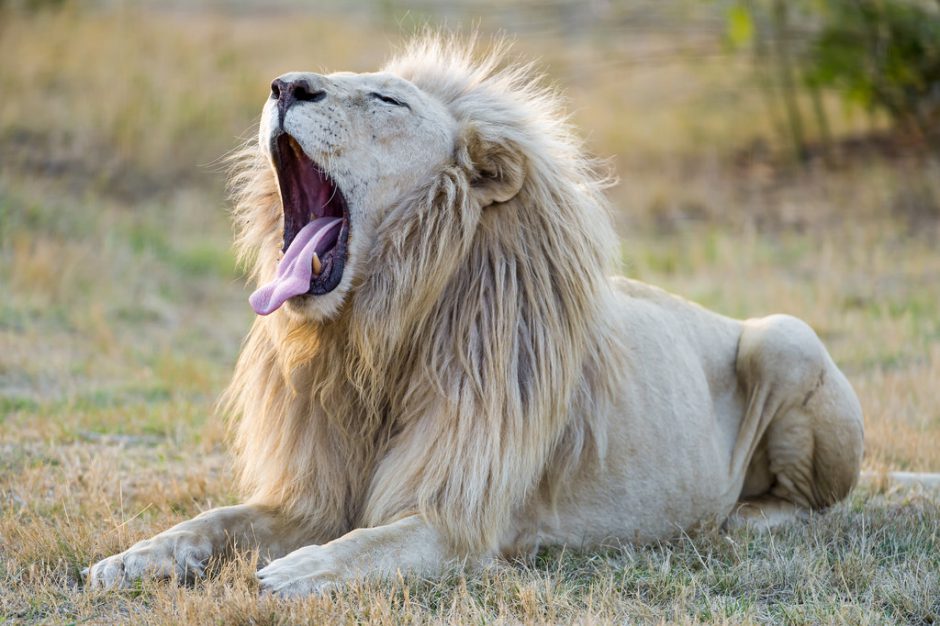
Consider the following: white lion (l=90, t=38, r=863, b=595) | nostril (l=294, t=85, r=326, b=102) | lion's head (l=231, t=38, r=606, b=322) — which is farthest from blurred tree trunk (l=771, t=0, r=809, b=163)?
nostril (l=294, t=85, r=326, b=102)

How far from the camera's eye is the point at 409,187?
425 cm

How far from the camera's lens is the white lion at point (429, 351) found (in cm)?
405

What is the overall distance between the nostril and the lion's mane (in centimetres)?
42

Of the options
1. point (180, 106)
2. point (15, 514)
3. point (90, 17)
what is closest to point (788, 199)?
point (180, 106)

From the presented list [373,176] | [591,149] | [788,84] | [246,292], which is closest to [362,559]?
[373,176]

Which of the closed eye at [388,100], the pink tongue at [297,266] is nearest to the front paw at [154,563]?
the pink tongue at [297,266]

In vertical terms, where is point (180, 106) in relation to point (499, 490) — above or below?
above

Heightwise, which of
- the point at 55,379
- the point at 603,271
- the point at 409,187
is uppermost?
the point at 409,187

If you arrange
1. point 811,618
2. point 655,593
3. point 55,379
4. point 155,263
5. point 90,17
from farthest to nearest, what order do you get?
point 90,17
point 155,263
point 55,379
point 655,593
point 811,618

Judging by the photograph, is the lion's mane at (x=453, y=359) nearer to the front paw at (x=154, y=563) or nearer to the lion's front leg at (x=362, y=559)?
the lion's front leg at (x=362, y=559)

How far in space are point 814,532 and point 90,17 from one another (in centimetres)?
1187

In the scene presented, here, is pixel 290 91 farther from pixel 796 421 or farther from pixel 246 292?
pixel 246 292

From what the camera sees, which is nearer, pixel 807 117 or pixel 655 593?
pixel 655 593

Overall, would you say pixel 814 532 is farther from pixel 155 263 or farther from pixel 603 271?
pixel 155 263
